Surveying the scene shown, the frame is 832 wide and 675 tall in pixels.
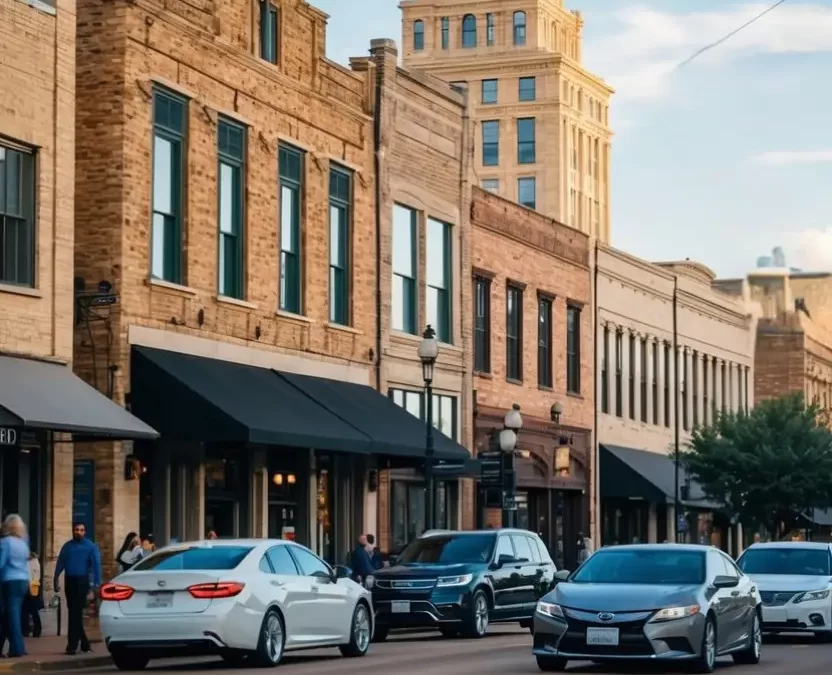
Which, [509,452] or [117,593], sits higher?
[509,452]

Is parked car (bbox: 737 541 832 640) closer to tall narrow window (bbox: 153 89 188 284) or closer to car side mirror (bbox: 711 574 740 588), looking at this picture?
Answer: car side mirror (bbox: 711 574 740 588)

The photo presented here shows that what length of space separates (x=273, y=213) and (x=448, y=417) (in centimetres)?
941

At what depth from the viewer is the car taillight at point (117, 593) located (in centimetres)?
2116

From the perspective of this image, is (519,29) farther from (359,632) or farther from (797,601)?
(359,632)

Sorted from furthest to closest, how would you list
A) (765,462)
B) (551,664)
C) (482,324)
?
(765,462) < (482,324) < (551,664)

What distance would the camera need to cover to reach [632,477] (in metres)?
53.3

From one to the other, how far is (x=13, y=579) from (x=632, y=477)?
1272 inches

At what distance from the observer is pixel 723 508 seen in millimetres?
59250

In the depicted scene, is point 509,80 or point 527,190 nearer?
point 509,80

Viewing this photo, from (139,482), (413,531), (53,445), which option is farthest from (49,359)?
(413,531)

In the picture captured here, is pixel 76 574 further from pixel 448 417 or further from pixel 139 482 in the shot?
pixel 448 417

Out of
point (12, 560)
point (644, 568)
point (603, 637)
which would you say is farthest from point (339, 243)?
point (603, 637)

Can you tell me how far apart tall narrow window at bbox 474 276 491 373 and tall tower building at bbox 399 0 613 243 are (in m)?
87.1

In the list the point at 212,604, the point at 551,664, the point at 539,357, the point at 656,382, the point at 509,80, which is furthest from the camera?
the point at 509,80
